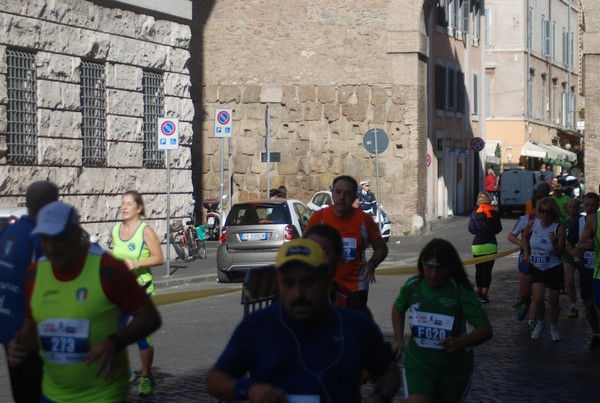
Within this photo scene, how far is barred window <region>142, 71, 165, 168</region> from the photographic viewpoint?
27.1m

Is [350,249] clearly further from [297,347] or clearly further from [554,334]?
[297,347]

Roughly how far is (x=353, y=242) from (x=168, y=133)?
13949 mm

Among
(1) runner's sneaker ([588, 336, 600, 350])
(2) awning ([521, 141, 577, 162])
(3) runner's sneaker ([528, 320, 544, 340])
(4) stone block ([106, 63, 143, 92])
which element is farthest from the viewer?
(2) awning ([521, 141, 577, 162])

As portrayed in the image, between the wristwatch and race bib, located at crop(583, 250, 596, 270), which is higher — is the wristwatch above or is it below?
above

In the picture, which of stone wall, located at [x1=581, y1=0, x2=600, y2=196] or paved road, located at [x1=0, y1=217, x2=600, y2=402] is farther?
stone wall, located at [x1=581, y1=0, x2=600, y2=196]

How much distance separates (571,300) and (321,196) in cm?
1945

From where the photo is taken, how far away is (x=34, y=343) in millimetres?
5836

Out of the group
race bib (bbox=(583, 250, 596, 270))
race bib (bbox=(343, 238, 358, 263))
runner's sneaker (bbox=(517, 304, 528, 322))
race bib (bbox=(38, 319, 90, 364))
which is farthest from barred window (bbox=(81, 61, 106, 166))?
race bib (bbox=(38, 319, 90, 364))

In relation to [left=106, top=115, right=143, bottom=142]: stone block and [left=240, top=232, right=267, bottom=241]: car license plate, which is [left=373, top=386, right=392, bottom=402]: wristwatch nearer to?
[left=240, top=232, right=267, bottom=241]: car license plate

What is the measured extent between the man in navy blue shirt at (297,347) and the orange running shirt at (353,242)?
18.8ft

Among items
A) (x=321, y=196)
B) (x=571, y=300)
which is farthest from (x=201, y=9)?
(x=571, y=300)

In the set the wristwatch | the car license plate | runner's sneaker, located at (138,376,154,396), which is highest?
the wristwatch

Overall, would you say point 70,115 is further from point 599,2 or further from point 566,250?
point 599,2

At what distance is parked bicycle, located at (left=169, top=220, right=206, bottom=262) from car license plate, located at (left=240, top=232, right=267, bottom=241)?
488cm
